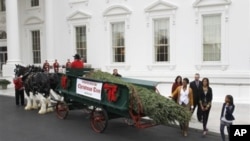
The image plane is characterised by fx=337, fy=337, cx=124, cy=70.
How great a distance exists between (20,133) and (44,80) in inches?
130

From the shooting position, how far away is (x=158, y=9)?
63.4 ft

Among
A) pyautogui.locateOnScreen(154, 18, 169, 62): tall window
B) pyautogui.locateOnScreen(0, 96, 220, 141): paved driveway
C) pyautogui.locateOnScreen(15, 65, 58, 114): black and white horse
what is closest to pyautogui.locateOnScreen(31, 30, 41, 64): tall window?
pyautogui.locateOnScreen(154, 18, 169, 62): tall window

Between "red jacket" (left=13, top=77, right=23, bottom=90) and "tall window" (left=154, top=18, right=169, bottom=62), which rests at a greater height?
"tall window" (left=154, top=18, right=169, bottom=62)

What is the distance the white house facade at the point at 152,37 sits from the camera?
16938 mm

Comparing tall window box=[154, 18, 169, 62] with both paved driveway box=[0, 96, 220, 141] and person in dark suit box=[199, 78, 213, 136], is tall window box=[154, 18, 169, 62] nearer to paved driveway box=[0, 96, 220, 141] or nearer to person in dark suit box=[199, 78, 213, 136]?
paved driveway box=[0, 96, 220, 141]

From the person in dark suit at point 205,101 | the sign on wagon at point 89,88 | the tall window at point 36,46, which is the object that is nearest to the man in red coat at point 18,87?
the sign on wagon at point 89,88

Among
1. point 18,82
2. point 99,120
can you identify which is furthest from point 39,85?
point 99,120

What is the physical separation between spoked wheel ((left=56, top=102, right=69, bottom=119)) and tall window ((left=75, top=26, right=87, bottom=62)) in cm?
1079

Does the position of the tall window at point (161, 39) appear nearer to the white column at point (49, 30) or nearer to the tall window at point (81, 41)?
the tall window at point (81, 41)

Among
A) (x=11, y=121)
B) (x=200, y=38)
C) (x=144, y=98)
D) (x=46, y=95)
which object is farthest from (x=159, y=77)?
(x=144, y=98)

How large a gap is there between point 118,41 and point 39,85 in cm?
902

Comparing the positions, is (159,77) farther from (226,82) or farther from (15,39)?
(15,39)

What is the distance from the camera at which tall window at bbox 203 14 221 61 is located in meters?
17.7

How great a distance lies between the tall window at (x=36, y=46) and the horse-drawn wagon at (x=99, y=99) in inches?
600
